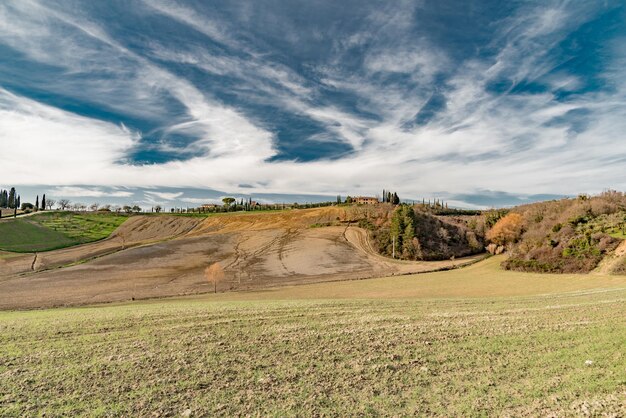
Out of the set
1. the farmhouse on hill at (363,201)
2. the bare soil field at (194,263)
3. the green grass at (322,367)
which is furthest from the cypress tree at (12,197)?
the green grass at (322,367)

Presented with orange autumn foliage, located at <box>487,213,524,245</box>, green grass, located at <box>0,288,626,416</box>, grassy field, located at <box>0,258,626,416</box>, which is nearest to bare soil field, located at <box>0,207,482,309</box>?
orange autumn foliage, located at <box>487,213,524,245</box>

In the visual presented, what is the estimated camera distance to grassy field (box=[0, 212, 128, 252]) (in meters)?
83.0

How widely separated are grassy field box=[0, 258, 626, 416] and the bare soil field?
1461 inches

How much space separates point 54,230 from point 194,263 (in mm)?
60683

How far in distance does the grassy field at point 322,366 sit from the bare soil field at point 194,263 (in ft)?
122

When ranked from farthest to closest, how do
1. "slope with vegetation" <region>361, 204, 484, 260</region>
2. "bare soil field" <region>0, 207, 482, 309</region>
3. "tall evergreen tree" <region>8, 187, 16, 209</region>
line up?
"tall evergreen tree" <region>8, 187, 16, 209</region>
"slope with vegetation" <region>361, 204, 484, 260</region>
"bare soil field" <region>0, 207, 482, 309</region>

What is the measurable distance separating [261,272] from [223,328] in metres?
50.1

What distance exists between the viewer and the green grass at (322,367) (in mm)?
6148

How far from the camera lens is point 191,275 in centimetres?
5884

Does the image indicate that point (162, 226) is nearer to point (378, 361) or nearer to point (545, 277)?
point (545, 277)

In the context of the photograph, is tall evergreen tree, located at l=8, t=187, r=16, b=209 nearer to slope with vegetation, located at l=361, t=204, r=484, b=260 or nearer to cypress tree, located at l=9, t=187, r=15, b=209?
cypress tree, located at l=9, t=187, r=15, b=209

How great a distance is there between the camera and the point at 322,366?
318 inches

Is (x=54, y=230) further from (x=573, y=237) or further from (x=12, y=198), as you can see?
(x=573, y=237)

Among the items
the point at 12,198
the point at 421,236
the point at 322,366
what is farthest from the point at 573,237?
the point at 12,198
